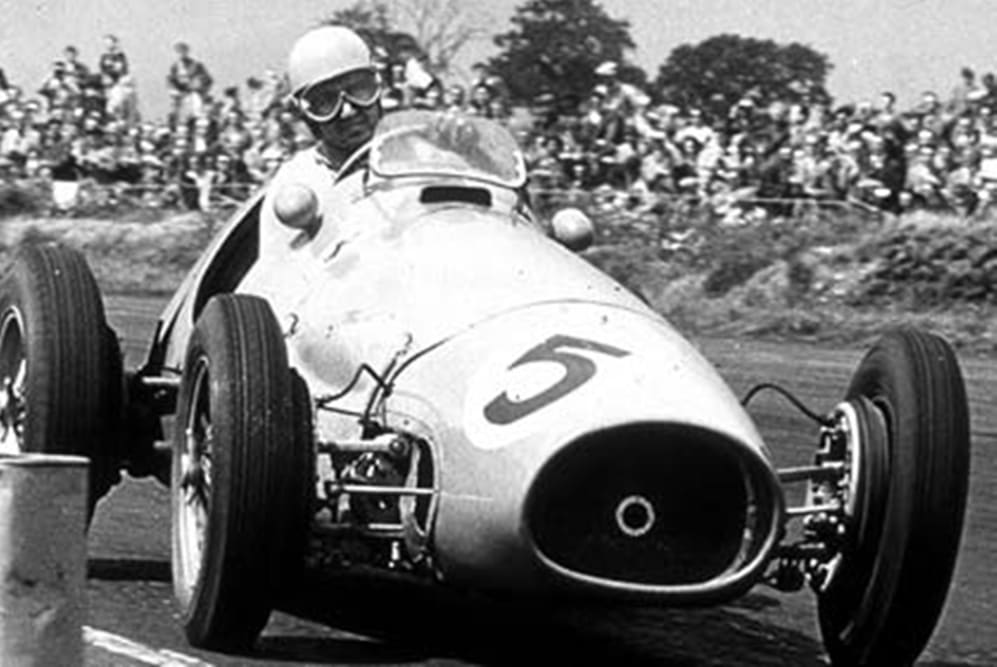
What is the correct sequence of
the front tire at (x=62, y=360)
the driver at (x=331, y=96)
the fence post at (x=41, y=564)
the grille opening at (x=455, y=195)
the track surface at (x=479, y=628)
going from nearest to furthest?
the fence post at (x=41, y=564)
the track surface at (x=479, y=628)
the front tire at (x=62, y=360)
the grille opening at (x=455, y=195)
the driver at (x=331, y=96)

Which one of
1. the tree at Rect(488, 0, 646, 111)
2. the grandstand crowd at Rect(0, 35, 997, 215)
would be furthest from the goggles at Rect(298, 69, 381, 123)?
the tree at Rect(488, 0, 646, 111)

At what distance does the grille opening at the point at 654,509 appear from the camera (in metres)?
6.72

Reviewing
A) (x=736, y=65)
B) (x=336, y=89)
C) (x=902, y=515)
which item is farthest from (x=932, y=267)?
(x=736, y=65)

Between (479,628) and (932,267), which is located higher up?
(932,267)

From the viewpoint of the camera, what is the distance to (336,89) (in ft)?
32.0

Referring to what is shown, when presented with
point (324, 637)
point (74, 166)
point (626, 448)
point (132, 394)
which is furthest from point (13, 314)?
point (74, 166)

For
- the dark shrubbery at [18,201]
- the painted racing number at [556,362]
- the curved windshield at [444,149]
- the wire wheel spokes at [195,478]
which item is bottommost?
the wire wheel spokes at [195,478]

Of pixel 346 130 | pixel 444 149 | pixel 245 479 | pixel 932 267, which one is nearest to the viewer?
pixel 245 479

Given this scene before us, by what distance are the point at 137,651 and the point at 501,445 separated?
1.31 m

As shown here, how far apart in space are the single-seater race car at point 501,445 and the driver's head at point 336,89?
3.48 ft

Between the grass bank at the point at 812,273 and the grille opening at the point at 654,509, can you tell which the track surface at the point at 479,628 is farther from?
the grass bank at the point at 812,273

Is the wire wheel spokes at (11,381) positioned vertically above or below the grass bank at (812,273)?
below

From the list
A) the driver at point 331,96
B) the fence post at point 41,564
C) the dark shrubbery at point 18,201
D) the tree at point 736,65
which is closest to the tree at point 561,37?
the tree at point 736,65

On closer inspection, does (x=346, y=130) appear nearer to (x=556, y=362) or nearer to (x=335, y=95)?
(x=335, y=95)
